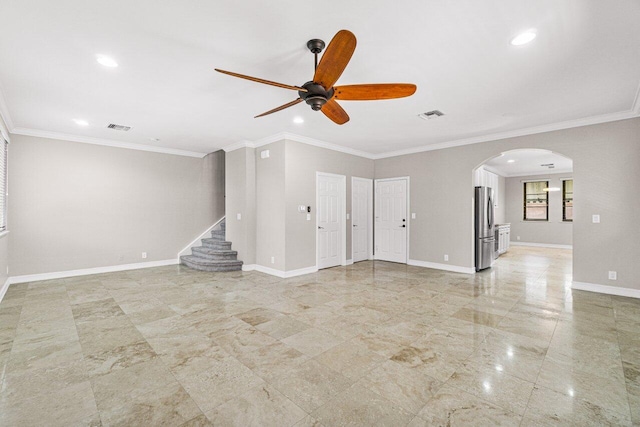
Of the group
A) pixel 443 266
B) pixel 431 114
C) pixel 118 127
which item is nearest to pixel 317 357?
pixel 431 114

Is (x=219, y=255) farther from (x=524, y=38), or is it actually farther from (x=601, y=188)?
(x=601, y=188)

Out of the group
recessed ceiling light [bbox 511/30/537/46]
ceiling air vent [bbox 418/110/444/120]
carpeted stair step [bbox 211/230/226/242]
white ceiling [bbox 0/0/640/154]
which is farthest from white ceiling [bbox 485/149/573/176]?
carpeted stair step [bbox 211/230/226/242]

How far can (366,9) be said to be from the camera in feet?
7.09

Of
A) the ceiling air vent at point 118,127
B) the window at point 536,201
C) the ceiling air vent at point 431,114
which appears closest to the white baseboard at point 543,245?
the window at point 536,201

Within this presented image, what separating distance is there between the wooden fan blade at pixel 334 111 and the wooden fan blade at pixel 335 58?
11.0 inches

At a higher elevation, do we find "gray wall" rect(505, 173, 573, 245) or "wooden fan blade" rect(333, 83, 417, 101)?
"wooden fan blade" rect(333, 83, 417, 101)

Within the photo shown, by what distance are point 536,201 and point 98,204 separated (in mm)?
13185

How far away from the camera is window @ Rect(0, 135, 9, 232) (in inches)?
184

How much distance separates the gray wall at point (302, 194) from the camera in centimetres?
574

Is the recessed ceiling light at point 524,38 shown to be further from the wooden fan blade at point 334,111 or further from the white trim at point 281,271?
the white trim at point 281,271

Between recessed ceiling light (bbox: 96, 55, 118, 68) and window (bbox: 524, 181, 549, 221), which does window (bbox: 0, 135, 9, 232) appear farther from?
window (bbox: 524, 181, 549, 221)

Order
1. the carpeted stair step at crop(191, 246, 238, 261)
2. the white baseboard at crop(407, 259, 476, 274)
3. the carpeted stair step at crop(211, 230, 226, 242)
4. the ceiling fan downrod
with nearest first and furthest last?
the ceiling fan downrod
the white baseboard at crop(407, 259, 476, 274)
the carpeted stair step at crop(191, 246, 238, 261)
the carpeted stair step at crop(211, 230, 226, 242)

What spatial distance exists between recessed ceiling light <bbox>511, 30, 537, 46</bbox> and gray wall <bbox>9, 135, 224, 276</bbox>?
6.74 metres

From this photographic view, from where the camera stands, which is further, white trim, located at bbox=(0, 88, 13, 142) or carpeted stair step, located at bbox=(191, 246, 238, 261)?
carpeted stair step, located at bbox=(191, 246, 238, 261)
